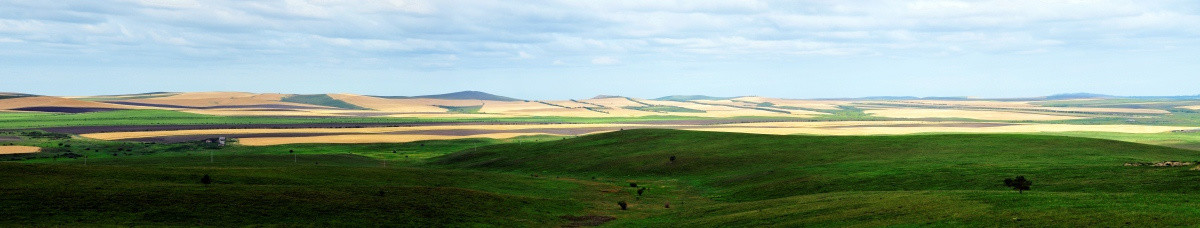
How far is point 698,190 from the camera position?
3135 inches

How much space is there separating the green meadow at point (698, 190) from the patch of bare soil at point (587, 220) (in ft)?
0.66

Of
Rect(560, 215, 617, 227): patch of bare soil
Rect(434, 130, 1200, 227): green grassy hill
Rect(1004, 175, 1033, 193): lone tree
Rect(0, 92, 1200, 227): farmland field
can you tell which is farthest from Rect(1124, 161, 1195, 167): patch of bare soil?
Rect(560, 215, 617, 227): patch of bare soil

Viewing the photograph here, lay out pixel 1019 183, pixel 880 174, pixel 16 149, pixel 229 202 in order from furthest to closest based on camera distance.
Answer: pixel 16 149, pixel 880 174, pixel 1019 183, pixel 229 202

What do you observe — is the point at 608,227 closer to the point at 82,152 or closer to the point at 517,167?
the point at 517,167

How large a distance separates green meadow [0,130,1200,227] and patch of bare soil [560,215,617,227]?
20 cm

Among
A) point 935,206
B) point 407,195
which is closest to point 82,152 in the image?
point 407,195

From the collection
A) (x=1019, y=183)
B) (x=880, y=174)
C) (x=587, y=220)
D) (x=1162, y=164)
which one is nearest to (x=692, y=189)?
(x=880, y=174)

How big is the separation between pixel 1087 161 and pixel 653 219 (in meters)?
Result: 45.1

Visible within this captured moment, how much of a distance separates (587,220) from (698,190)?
24471mm

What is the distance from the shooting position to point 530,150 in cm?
13288

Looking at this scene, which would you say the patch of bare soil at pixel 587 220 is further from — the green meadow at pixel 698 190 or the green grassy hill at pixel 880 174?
the green grassy hill at pixel 880 174

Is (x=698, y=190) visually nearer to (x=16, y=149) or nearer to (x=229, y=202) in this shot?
(x=229, y=202)

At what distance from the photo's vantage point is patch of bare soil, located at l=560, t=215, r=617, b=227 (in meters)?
55.2

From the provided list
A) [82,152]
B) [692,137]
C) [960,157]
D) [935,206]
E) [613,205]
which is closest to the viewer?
[935,206]
